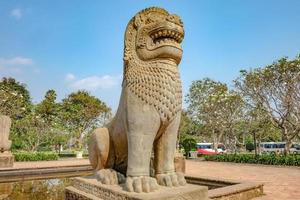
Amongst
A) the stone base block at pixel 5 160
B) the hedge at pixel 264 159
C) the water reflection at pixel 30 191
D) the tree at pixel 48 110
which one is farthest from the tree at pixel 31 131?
the water reflection at pixel 30 191

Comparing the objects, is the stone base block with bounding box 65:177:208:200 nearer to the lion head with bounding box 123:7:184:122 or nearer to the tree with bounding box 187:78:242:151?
the lion head with bounding box 123:7:184:122

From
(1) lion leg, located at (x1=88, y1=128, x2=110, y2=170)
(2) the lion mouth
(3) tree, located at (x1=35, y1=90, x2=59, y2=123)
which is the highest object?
(3) tree, located at (x1=35, y1=90, x2=59, y2=123)

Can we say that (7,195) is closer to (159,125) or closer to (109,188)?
(109,188)

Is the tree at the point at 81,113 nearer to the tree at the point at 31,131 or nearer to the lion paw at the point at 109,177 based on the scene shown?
the tree at the point at 31,131

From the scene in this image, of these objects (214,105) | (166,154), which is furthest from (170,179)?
(214,105)

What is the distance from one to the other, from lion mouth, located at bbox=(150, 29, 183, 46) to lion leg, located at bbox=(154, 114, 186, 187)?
0.85 m

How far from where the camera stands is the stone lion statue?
2965 mm

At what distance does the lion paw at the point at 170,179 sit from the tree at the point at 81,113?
78.9ft

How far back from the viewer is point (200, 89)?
2466 centimetres

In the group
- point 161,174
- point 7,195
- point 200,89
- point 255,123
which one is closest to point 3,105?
point 200,89

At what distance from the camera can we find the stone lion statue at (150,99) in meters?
2.96

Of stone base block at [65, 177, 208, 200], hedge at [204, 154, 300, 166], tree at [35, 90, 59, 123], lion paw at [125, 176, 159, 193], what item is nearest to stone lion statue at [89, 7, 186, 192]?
lion paw at [125, 176, 159, 193]

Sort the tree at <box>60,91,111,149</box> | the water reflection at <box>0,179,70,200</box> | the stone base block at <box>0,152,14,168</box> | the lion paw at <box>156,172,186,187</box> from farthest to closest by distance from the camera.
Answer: the tree at <box>60,91,111,149</box> < the stone base block at <box>0,152,14,168</box> < the water reflection at <box>0,179,70,200</box> < the lion paw at <box>156,172,186,187</box>

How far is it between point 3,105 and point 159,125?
2307cm
